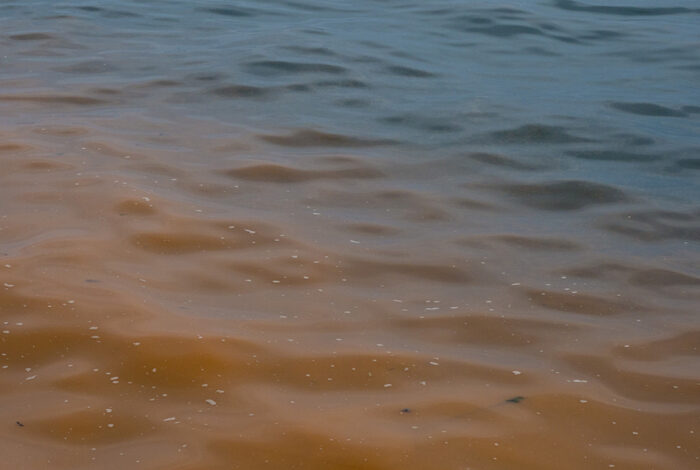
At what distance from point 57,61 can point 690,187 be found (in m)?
3.32

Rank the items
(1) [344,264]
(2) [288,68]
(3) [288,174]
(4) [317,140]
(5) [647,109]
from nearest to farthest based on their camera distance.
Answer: (1) [344,264] < (3) [288,174] < (4) [317,140] < (5) [647,109] < (2) [288,68]

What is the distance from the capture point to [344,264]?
2.80 metres

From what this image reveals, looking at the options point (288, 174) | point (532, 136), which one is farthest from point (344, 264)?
point (532, 136)

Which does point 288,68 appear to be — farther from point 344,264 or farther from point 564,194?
point 344,264

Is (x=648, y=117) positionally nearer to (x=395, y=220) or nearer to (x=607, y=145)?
(x=607, y=145)

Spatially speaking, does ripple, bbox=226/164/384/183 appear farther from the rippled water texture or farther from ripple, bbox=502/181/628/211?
ripple, bbox=502/181/628/211

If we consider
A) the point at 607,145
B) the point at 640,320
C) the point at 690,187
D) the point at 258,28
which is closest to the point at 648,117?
the point at 607,145

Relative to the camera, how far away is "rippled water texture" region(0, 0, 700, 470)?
1990mm

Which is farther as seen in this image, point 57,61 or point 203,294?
point 57,61

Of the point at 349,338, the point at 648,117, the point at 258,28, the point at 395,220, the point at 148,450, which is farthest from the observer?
the point at 258,28

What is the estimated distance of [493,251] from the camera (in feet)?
9.87

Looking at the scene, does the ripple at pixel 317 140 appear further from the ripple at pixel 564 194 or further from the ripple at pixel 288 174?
the ripple at pixel 564 194

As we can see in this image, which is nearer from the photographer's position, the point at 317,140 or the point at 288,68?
the point at 317,140

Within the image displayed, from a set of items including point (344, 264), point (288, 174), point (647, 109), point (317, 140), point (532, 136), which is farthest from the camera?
point (647, 109)
